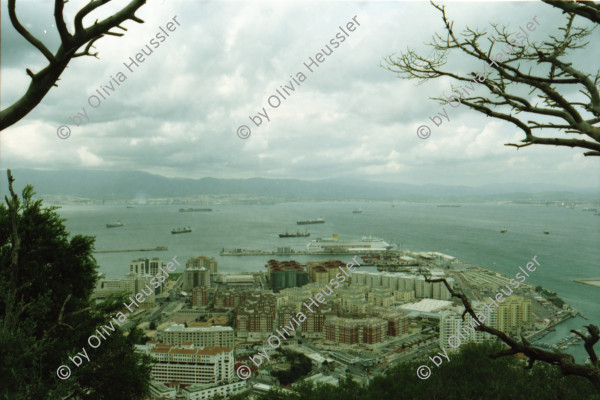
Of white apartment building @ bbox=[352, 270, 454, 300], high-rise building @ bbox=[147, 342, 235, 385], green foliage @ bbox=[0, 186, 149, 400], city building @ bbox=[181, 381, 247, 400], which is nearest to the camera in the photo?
green foliage @ bbox=[0, 186, 149, 400]

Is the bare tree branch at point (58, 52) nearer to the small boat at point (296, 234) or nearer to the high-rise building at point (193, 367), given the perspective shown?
the high-rise building at point (193, 367)

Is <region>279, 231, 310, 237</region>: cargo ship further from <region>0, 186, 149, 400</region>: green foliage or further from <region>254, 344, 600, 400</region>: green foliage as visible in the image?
<region>0, 186, 149, 400</region>: green foliage

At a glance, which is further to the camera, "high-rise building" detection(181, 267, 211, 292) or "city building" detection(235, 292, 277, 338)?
"high-rise building" detection(181, 267, 211, 292)

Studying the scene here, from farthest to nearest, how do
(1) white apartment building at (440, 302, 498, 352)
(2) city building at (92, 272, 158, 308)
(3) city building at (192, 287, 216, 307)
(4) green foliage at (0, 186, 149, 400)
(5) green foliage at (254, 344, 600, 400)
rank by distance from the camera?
1. (3) city building at (192, 287, 216, 307)
2. (2) city building at (92, 272, 158, 308)
3. (1) white apartment building at (440, 302, 498, 352)
4. (5) green foliage at (254, 344, 600, 400)
5. (4) green foliage at (0, 186, 149, 400)

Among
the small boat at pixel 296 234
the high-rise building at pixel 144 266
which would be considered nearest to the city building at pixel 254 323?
the high-rise building at pixel 144 266

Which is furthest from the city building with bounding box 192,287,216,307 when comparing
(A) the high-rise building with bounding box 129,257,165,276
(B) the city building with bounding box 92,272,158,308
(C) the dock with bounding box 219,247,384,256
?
(C) the dock with bounding box 219,247,384,256

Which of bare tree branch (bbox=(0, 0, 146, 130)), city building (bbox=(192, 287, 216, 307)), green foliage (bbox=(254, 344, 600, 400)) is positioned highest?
bare tree branch (bbox=(0, 0, 146, 130))
